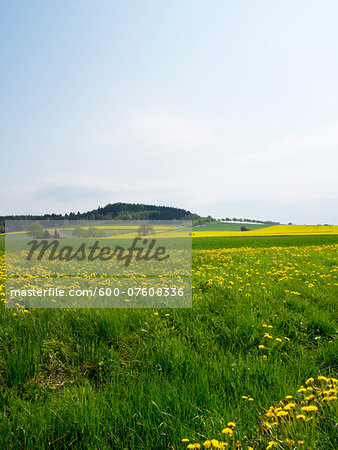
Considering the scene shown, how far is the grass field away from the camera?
2258 mm

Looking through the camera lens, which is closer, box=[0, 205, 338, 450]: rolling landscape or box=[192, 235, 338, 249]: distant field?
box=[0, 205, 338, 450]: rolling landscape

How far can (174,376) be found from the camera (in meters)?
3.23

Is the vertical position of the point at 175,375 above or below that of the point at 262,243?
above

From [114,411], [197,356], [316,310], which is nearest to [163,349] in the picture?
[197,356]

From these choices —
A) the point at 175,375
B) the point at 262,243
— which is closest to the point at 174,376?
the point at 175,375

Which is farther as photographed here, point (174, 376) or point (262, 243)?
point (262, 243)

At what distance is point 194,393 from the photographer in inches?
110

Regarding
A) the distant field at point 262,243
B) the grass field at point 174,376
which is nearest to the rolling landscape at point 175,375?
the grass field at point 174,376

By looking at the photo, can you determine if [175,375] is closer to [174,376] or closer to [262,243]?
[174,376]

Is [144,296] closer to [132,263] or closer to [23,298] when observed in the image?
[23,298]

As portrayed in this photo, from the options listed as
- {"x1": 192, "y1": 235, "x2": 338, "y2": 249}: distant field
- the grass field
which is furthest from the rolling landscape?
{"x1": 192, "y1": 235, "x2": 338, "y2": 249}: distant field

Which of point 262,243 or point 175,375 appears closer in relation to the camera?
point 175,375

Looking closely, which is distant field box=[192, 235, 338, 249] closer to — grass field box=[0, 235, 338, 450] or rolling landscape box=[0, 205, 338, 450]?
rolling landscape box=[0, 205, 338, 450]

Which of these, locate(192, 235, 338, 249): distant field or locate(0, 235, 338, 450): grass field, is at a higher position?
locate(0, 235, 338, 450): grass field
